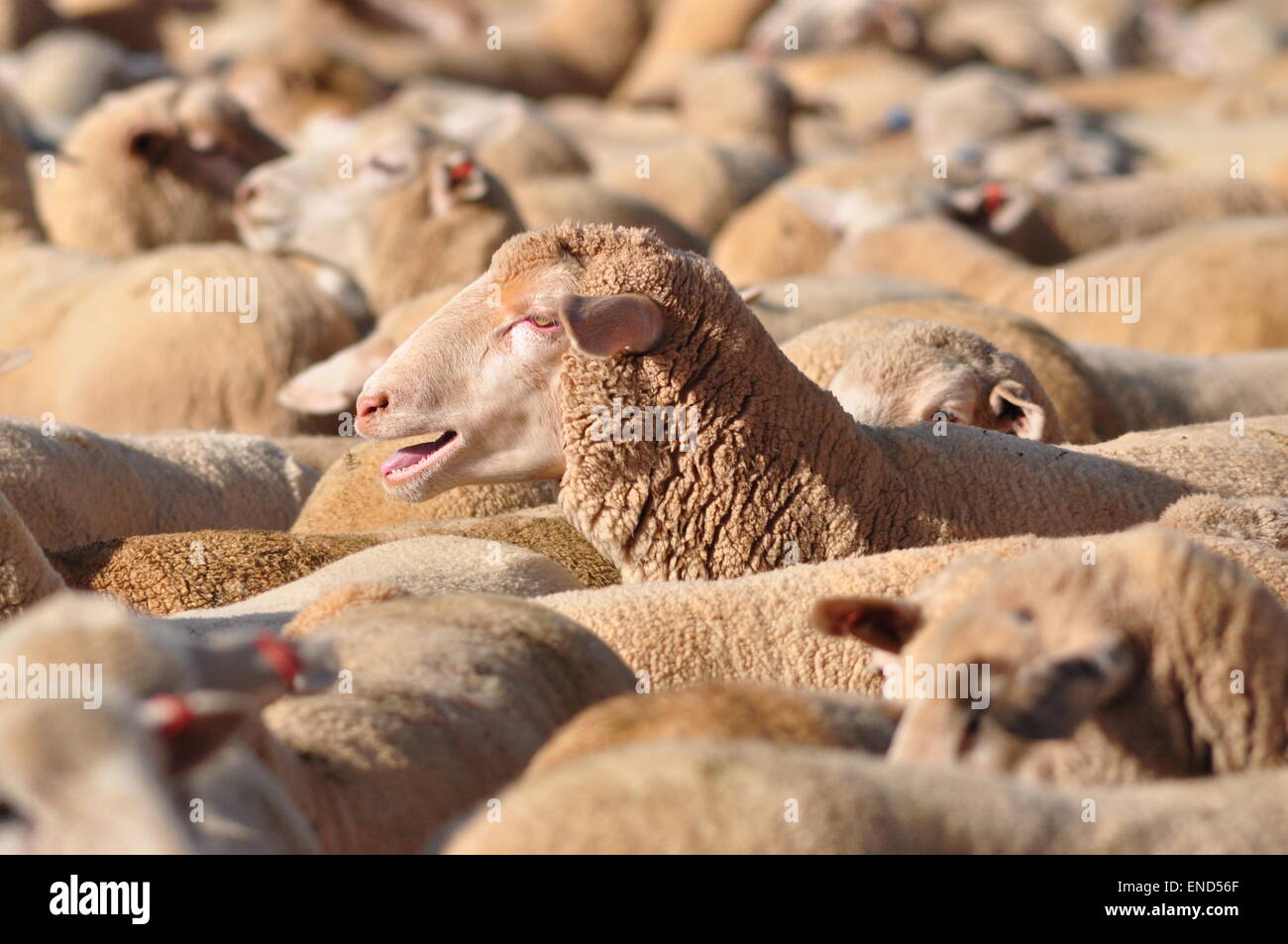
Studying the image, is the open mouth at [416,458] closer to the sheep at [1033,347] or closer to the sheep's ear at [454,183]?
the sheep at [1033,347]

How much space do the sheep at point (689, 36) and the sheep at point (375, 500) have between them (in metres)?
11.8

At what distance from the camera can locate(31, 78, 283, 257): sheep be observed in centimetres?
859

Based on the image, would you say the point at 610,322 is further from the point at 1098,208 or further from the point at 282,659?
the point at 1098,208

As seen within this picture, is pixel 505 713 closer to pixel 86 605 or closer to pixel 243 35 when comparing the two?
pixel 86 605

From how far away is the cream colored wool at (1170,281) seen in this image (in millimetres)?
7891

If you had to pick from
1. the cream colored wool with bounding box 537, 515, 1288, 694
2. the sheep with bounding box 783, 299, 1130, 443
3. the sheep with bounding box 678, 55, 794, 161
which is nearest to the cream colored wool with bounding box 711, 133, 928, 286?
the sheep with bounding box 783, 299, 1130, 443

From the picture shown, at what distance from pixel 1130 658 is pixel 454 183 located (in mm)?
5369

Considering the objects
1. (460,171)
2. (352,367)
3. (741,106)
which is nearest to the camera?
(352,367)

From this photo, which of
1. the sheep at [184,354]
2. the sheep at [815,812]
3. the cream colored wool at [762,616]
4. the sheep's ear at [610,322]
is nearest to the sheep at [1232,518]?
the cream colored wool at [762,616]

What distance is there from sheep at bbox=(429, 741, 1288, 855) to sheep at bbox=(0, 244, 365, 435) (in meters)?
4.91

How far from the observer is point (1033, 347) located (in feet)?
20.3

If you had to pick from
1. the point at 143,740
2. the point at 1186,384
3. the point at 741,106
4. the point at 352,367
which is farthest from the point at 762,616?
the point at 741,106

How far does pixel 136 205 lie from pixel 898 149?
240 inches
